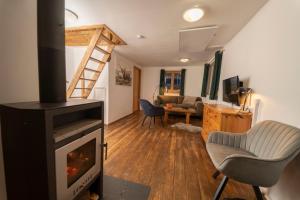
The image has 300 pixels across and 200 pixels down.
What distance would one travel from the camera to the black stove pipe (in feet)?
3.14

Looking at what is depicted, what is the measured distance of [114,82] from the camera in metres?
4.28

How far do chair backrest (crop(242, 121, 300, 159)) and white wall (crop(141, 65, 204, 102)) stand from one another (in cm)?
512

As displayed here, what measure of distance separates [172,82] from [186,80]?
711 millimetres

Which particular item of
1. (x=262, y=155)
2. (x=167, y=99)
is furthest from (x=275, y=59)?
(x=167, y=99)

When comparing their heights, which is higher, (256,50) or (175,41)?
(175,41)

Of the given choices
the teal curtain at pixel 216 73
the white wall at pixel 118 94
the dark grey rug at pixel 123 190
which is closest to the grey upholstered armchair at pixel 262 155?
the dark grey rug at pixel 123 190

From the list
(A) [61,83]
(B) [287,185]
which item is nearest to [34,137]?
(A) [61,83]

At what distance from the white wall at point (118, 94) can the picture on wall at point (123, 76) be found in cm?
12

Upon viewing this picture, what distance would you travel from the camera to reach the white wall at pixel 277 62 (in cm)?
122

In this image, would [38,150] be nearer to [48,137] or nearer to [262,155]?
[48,137]

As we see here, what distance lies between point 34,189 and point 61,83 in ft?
2.38

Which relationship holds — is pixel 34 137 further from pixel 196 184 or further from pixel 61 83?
pixel 196 184

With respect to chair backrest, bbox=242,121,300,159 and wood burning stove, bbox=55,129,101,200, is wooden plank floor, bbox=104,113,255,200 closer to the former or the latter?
chair backrest, bbox=242,121,300,159

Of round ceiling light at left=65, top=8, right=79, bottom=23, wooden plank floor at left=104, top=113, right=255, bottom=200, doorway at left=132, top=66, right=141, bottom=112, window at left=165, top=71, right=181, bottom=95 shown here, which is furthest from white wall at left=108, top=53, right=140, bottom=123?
window at left=165, top=71, right=181, bottom=95
